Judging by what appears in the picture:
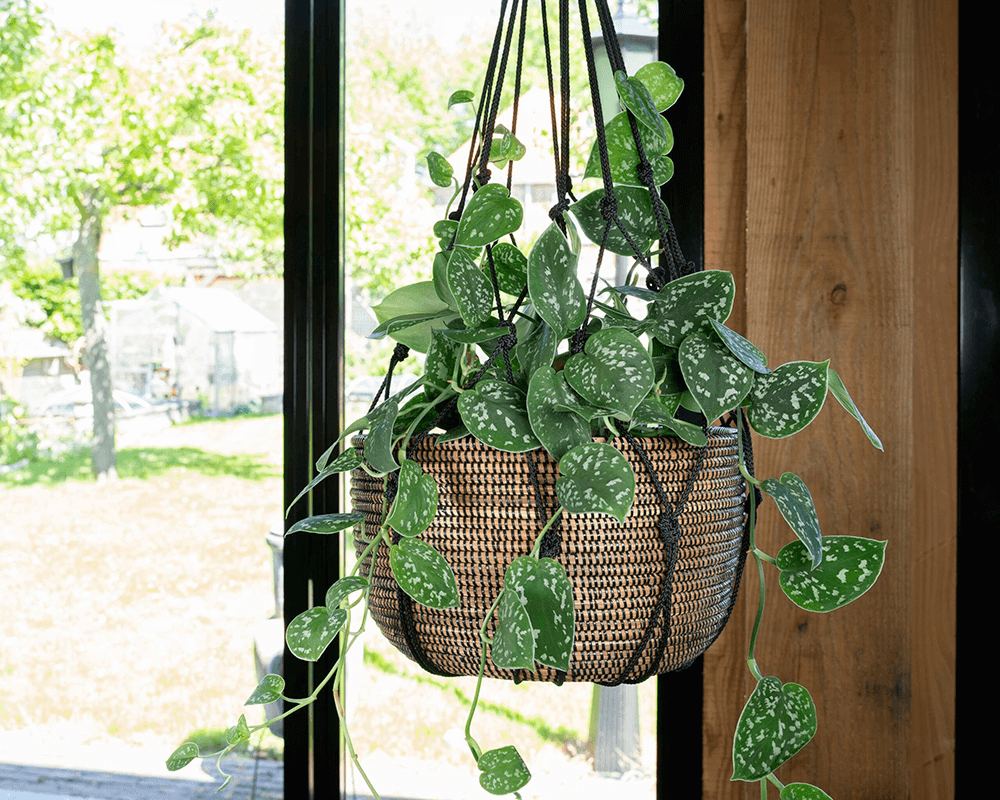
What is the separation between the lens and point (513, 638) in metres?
0.49

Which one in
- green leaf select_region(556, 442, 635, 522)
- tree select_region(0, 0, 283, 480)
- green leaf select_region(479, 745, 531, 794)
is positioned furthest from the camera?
tree select_region(0, 0, 283, 480)

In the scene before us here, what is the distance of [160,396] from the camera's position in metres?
1.32

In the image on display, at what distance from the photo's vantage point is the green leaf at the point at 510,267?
2.17ft

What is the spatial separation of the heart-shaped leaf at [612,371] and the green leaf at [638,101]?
17 centimetres

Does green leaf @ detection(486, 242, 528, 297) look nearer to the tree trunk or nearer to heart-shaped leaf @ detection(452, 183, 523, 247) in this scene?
heart-shaped leaf @ detection(452, 183, 523, 247)

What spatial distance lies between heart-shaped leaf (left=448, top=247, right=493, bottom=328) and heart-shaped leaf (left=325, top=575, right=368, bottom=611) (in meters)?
0.23

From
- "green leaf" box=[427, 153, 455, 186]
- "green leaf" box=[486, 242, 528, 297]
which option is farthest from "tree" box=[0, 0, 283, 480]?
Answer: "green leaf" box=[486, 242, 528, 297]

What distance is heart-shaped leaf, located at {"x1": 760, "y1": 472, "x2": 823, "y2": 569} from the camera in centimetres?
55

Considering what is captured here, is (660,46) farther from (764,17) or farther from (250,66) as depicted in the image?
(250,66)

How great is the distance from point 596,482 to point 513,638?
0.11m

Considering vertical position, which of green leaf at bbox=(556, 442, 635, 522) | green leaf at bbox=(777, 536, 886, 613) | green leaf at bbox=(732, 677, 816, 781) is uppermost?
green leaf at bbox=(556, 442, 635, 522)

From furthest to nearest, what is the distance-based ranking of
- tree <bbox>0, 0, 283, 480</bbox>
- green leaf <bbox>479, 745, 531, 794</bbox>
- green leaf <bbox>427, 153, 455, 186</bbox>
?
tree <bbox>0, 0, 283, 480</bbox>
green leaf <bbox>427, 153, 455, 186</bbox>
green leaf <bbox>479, 745, 531, 794</bbox>

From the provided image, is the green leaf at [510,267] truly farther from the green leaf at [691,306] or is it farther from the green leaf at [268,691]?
the green leaf at [268,691]

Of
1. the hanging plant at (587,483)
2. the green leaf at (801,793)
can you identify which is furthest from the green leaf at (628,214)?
the green leaf at (801,793)
